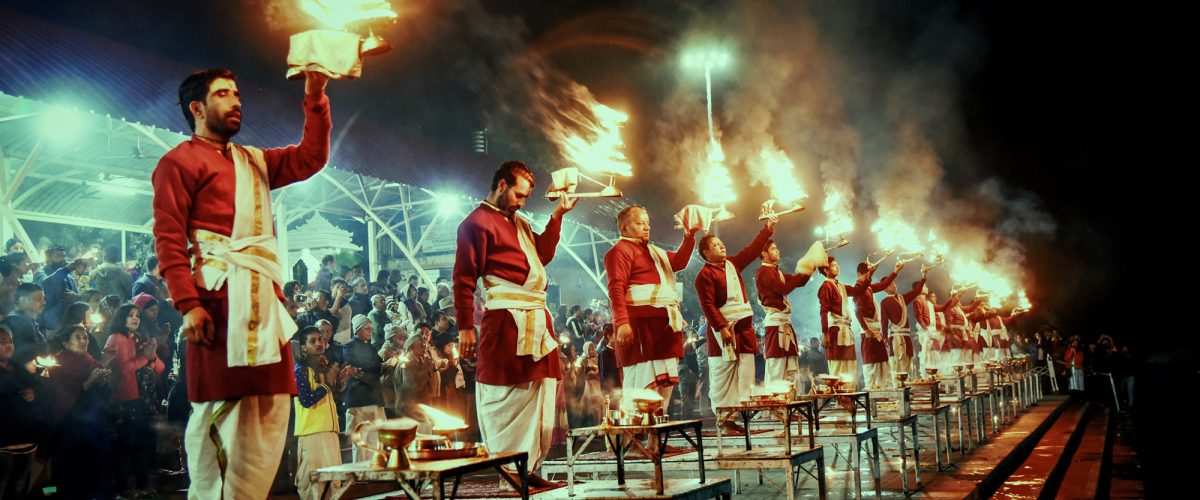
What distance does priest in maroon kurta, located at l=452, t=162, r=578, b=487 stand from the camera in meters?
5.56

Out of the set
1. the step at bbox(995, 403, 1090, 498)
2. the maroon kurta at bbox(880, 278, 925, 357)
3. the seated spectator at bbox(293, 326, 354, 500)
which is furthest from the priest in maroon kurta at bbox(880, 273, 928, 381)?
the seated spectator at bbox(293, 326, 354, 500)

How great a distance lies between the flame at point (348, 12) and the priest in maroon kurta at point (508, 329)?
199 cm


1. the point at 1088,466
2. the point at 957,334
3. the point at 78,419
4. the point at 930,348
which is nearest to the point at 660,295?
the point at 78,419

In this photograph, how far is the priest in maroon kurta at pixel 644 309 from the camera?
295 inches

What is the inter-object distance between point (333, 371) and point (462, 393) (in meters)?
2.85

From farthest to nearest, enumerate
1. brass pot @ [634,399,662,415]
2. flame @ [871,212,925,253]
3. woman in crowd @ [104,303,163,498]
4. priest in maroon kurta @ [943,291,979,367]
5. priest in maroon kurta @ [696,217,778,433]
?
priest in maroon kurta @ [943,291,979,367]
flame @ [871,212,925,253]
priest in maroon kurta @ [696,217,778,433]
woman in crowd @ [104,303,163,498]
brass pot @ [634,399,662,415]

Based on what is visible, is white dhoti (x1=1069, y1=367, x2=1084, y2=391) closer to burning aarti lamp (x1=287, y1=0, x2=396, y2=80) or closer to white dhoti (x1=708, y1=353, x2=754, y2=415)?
white dhoti (x1=708, y1=353, x2=754, y2=415)

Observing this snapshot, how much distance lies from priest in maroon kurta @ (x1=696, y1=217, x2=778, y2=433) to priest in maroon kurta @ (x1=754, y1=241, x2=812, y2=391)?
1.15 m

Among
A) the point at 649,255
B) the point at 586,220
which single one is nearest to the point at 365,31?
the point at 649,255

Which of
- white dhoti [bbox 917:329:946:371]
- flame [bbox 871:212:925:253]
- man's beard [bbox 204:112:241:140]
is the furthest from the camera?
white dhoti [bbox 917:329:946:371]

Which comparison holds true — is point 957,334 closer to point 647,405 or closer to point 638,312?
point 638,312

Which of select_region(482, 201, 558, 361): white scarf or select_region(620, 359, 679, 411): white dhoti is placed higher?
select_region(482, 201, 558, 361): white scarf

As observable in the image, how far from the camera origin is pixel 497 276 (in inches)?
228

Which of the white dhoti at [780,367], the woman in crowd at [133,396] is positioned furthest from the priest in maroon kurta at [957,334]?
the woman in crowd at [133,396]
